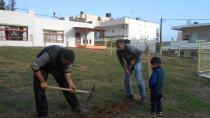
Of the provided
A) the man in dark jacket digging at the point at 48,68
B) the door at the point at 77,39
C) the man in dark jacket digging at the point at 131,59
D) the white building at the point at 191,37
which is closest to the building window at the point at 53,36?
the door at the point at 77,39

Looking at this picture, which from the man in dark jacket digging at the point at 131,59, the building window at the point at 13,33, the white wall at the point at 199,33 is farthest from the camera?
the white wall at the point at 199,33

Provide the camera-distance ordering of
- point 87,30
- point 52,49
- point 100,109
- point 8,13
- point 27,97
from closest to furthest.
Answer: point 52,49 < point 100,109 < point 27,97 < point 8,13 < point 87,30

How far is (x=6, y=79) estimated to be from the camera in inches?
422

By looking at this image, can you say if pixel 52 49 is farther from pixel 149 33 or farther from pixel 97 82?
pixel 149 33

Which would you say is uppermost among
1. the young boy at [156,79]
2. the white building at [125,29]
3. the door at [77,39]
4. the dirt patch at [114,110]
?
the white building at [125,29]

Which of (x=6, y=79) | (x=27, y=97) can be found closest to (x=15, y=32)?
(x=6, y=79)

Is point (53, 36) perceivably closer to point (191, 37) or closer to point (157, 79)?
point (191, 37)

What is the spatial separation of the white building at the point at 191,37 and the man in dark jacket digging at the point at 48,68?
37174 millimetres

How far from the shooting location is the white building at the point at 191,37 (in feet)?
142

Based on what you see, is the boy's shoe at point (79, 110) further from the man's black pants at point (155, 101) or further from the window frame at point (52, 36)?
the window frame at point (52, 36)

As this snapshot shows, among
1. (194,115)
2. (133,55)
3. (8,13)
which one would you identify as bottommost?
(194,115)

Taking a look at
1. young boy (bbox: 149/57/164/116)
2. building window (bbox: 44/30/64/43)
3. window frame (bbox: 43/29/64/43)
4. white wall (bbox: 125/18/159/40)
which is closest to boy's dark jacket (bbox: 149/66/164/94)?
young boy (bbox: 149/57/164/116)

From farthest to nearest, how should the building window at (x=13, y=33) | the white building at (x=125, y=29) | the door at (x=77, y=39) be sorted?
the white building at (x=125, y=29), the door at (x=77, y=39), the building window at (x=13, y=33)

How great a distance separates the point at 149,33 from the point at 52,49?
62.9 metres
